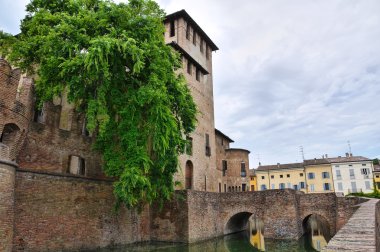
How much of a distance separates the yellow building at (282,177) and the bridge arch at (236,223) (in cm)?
2459

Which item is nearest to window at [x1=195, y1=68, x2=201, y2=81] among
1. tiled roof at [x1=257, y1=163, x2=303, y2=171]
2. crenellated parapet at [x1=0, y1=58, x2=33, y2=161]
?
crenellated parapet at [x1=0, y1=58, x2=33, y2=161]

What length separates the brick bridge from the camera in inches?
699

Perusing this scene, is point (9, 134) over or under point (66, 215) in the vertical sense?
over

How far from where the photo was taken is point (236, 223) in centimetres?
2586

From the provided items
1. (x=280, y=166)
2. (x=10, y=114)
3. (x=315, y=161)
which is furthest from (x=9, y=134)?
(x=315, y=161)

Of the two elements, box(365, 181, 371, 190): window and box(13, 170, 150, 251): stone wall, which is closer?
box(13, 170, 150, 251): stone wall

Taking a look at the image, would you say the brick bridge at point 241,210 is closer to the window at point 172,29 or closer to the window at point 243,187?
the window at point 243,187

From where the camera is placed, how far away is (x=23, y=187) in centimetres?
1202

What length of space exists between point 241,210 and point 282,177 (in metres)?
31.6

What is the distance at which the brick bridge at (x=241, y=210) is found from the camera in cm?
1777

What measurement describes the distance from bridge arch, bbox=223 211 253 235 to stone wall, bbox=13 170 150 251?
840 centimetres

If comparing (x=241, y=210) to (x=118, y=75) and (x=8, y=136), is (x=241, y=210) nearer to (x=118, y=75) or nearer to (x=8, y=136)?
(x=118, y=75)

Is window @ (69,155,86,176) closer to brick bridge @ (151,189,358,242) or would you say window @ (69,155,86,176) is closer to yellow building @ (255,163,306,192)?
brick bridge @ (151,189,358,242)

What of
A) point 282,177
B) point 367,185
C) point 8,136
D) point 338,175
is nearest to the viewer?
point 8,136
